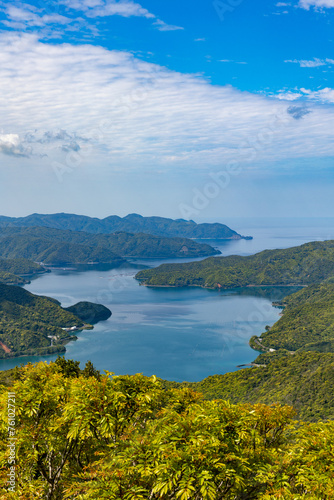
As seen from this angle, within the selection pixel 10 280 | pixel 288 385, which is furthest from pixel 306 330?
pixel 10 280

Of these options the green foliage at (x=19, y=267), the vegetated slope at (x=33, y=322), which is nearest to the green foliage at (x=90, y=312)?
the vegetated slope at (x=33, y=322)

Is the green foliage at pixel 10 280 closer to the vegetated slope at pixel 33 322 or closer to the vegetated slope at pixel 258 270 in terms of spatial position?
the vegetated slope at pixel 258 270

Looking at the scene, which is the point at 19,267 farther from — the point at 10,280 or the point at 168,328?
the point at 168,328

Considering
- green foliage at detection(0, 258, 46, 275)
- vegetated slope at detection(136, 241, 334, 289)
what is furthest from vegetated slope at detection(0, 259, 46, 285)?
vegetated slope at detection(136, 241, 334, 289)

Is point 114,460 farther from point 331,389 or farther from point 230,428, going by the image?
point 331,389

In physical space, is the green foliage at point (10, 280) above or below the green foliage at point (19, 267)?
below

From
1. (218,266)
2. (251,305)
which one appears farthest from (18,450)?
(218,266)
